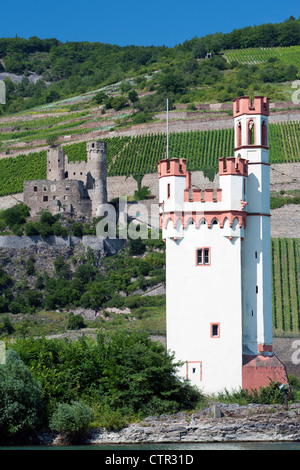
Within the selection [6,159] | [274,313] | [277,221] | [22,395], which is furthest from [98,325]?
[6,159]

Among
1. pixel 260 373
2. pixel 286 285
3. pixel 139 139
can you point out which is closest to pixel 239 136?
pixel 260 373

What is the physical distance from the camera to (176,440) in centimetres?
3409

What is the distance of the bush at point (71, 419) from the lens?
33.8 metres

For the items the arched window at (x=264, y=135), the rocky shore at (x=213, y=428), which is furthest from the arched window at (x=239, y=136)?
the rocky shore at (x=213, y=428)

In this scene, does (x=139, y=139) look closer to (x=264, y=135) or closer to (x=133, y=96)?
(x=133, y=96)

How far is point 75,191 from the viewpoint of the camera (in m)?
78.9

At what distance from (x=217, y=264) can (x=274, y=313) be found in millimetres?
22309

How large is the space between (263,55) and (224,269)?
104m

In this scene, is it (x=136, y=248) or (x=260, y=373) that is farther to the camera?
(x=136, y=248)

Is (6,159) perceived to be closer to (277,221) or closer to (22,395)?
(277,221)

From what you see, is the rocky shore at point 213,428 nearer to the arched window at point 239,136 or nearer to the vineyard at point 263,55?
the arched window at point 239,136

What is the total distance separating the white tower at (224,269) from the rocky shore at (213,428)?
2.97 m

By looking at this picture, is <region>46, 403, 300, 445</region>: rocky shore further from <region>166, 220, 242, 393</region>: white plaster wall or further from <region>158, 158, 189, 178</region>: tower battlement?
<region>158, 158, 189, 178</region>: tower battlement
